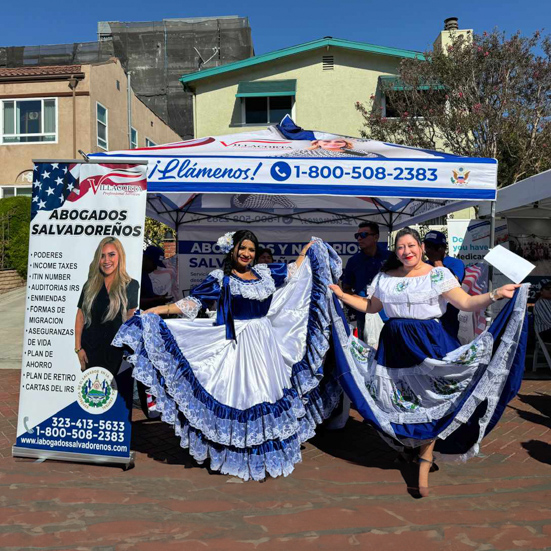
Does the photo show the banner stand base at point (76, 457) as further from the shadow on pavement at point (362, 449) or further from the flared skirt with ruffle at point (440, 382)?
the flared skirt with ruffle at point (440, 382)

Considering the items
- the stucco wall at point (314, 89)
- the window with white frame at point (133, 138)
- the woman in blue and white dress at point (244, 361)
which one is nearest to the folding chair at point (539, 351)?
the woman in blue and white dress at point (244, 361)

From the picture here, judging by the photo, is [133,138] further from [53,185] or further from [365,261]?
[53,185]

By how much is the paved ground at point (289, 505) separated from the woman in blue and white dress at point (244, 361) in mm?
324

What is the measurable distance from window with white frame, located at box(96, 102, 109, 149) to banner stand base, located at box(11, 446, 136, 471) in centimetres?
1722

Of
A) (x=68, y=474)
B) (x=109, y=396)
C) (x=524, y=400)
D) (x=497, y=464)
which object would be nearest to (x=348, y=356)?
(x=497, y=464)

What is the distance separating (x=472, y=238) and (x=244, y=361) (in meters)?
6.35

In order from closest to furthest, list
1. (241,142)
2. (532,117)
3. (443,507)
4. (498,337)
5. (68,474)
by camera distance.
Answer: (443,507)
(498,337)
(68,474)
(241,142)
(532,117)

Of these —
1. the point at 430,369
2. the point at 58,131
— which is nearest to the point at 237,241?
the point at 430,369

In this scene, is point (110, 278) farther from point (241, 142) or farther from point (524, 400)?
point (524, 400)

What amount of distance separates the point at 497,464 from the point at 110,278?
3437mm

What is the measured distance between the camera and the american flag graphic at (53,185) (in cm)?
422

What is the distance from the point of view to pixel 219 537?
10.3ft

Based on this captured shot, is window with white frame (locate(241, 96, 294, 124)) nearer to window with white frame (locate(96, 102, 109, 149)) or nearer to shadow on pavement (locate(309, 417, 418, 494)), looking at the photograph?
window with white frame (locate(96, 102, 109, 149))

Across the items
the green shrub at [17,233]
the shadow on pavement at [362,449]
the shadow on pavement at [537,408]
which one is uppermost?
the green shrub at [17,233]
